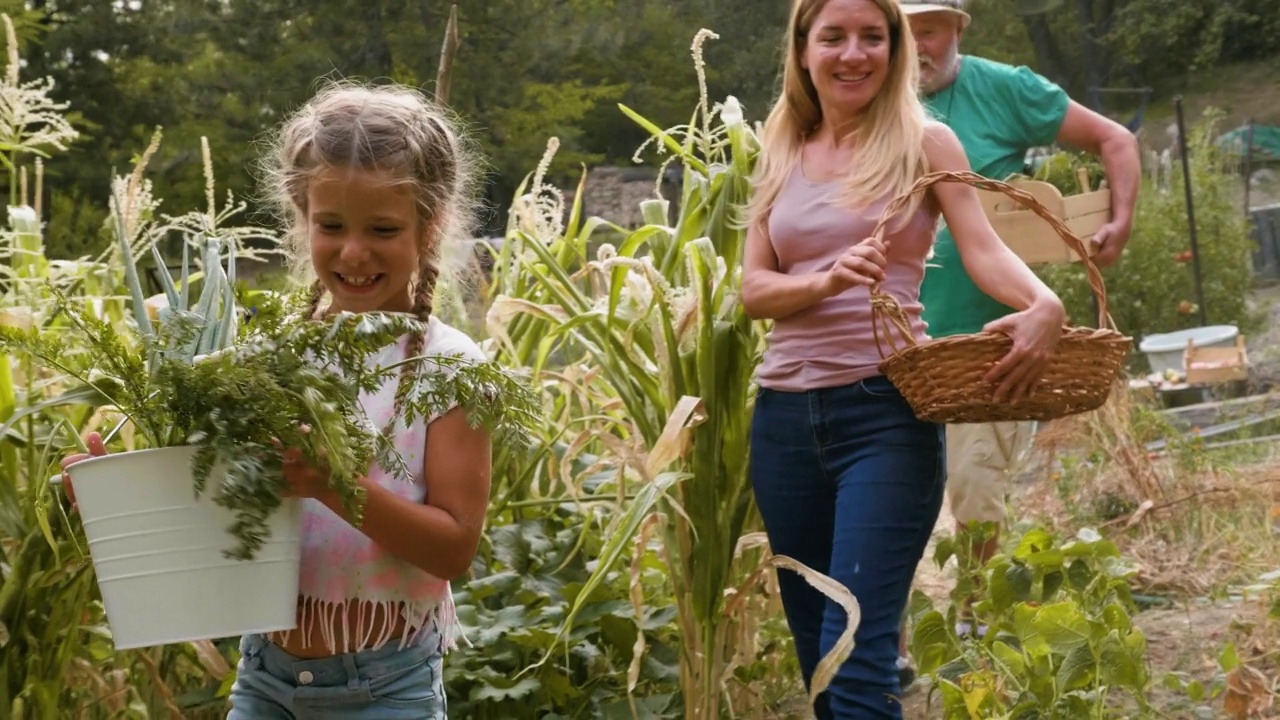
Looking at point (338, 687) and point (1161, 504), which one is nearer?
point (338, 687)

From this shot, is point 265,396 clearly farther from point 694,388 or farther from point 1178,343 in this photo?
point 1178,343

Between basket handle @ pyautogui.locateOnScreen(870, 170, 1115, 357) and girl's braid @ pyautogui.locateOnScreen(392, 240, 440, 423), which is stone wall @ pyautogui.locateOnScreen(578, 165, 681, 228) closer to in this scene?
basket handle @ pyautogui.locateOnScreen(870, 170, 1115, 357)

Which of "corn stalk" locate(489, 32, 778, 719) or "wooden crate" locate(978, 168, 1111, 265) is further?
"wooden crate" locate(978, 168, 1111, 265)

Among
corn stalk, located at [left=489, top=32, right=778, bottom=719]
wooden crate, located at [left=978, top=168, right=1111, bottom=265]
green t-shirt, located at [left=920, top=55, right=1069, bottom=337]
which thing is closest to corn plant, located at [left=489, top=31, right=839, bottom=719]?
corn stalk, located at [left=489, top=32, right=778, bottom=719]

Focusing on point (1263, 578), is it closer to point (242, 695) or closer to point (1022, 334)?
point (1022, 334)

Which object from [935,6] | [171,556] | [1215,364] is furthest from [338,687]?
[1215,364]

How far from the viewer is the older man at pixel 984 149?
9.61 feet

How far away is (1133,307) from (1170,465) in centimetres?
389

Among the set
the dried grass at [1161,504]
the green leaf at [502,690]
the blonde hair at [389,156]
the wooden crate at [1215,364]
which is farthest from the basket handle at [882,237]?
the wooden crate at [1215,364]

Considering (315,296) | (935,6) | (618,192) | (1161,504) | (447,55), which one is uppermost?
(935,6)

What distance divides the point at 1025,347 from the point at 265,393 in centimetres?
101

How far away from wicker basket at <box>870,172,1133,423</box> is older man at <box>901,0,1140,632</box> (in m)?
0.94

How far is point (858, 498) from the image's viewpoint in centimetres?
193

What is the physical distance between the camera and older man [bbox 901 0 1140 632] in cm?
293
